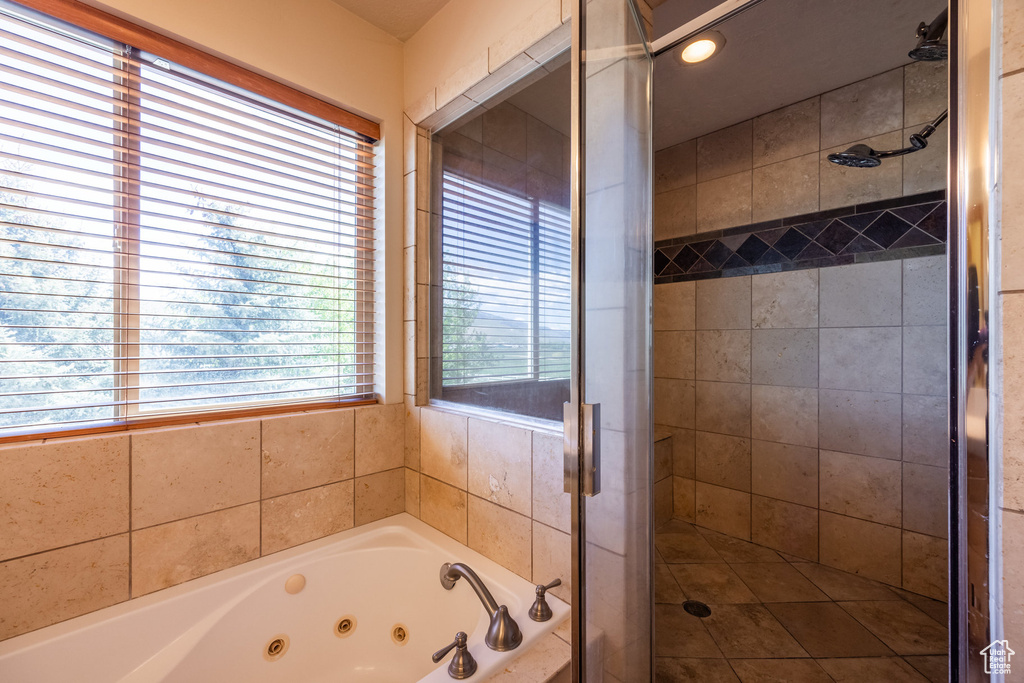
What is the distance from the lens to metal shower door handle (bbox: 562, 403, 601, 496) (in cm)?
72

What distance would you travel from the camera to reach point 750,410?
2.31 metres

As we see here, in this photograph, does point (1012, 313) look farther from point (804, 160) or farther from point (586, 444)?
point (804, 160)

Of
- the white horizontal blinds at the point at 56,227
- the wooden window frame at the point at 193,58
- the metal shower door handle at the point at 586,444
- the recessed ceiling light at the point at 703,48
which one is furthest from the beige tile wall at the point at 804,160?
the white horizontal blinds at the point at 56,227

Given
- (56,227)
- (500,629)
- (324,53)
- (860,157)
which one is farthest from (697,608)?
(324,53)

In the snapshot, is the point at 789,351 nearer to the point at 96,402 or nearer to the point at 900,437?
the point at 900,437

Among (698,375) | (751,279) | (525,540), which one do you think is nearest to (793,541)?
(698,375)

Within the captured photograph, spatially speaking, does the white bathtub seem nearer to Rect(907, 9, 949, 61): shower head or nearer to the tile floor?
the tile floor

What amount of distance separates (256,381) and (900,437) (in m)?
2.68

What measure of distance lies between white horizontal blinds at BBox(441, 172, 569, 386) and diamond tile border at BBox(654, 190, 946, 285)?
1.53 meters

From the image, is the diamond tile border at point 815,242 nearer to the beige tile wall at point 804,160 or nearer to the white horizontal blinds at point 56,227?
the beige tile wall at point 804,160

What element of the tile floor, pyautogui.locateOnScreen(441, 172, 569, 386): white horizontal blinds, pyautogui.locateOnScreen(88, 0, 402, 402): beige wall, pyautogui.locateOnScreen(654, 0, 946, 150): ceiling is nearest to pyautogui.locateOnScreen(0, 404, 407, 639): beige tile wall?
pyautogui.locateOnScreen(88, 0, 402, 402): beige wall

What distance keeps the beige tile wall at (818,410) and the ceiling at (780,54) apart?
0.88 meters

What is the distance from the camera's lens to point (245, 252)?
4.78 feet

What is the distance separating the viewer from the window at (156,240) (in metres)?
1.11
